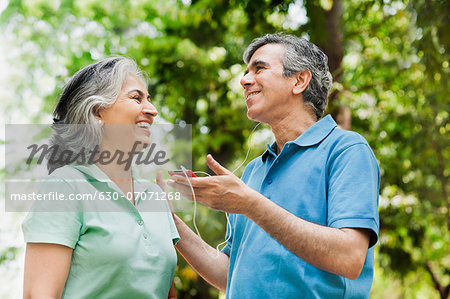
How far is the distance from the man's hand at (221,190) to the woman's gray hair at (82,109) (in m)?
0.56

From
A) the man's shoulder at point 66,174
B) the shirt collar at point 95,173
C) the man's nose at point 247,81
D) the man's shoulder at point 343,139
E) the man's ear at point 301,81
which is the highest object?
the man's ear at point 301,81

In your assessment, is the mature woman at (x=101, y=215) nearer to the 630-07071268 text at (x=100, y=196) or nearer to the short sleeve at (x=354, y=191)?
the 630-07071268 text at (x=100, y=196)

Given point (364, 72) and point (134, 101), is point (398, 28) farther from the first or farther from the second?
point (134, 101)

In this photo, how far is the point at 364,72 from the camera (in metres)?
6.06

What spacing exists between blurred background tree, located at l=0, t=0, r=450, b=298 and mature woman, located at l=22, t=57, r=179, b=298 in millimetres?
2663

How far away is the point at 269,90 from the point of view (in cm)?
218

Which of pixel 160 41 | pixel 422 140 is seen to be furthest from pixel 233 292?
pixel 160 41

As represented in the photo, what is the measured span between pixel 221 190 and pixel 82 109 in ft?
2.56

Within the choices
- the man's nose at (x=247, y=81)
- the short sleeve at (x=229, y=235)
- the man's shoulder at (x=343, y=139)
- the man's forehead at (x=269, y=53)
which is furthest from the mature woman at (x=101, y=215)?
the man's shoulder at (x=343, y=139)

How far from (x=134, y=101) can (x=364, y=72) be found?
182 inches

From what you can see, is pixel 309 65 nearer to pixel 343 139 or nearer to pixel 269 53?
pixel 269 53

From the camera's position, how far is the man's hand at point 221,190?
161cm

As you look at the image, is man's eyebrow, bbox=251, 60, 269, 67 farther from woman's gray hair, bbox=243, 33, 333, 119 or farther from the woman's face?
the woman's face

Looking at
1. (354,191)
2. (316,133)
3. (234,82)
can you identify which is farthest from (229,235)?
(234,82)
